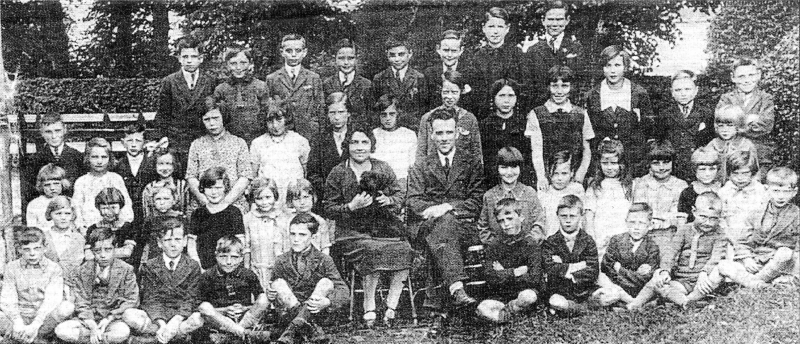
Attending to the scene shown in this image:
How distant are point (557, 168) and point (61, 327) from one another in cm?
275

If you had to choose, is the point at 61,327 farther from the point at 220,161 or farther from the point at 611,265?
the point at 611,265

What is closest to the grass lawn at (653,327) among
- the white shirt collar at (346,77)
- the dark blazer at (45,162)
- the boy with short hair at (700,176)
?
the boy with short hair at (700,176)

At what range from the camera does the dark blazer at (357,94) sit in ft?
15.5

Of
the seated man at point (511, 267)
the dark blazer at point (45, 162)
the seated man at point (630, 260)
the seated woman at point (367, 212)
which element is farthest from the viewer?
the seated man at point (630, 260)

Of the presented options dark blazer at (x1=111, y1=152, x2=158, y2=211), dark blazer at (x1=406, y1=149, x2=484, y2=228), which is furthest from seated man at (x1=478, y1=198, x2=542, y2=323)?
dark blazer at (x1=111, y1=152, x2=158, y2=211)

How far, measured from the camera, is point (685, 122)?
4.94 m

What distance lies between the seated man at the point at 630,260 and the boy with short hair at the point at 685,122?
333mm

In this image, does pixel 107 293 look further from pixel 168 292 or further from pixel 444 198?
pixel 444 198

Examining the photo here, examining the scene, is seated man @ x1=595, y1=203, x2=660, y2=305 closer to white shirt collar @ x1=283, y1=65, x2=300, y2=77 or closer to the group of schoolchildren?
the group of schoolchildren

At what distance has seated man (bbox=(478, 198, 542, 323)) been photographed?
4887mm

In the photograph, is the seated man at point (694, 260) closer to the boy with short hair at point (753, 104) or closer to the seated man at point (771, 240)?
the seated man at point (771, 240)

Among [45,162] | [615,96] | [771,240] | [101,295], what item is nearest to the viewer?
[45,162]

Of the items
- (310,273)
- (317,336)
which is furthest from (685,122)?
(317,336)

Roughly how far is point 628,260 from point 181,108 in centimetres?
254
